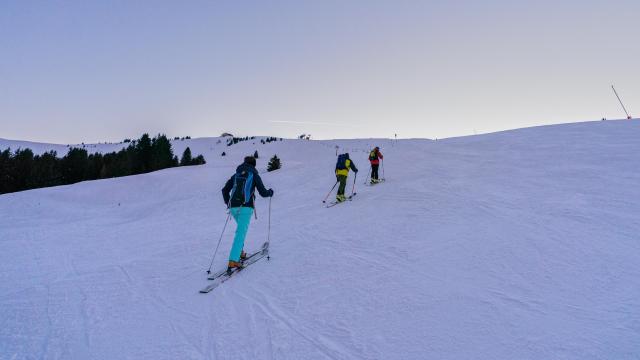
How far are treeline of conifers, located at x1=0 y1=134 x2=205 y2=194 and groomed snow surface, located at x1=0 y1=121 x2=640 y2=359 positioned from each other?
55.4 ft

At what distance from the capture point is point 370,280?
498 cm

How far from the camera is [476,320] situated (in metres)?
3.64

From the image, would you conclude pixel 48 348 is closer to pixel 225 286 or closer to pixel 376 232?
pixel 225 286

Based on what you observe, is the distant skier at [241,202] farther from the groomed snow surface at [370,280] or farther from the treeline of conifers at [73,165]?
the treeline of conifers at [73,165]

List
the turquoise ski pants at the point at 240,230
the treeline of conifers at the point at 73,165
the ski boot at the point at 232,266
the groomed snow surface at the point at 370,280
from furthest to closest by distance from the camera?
the treeline of conifers at the point at 73,165
the turquoise ski pants at the point at 240,230
the ski boot at the point at 232,266
the groomed snow surface at the point at 370,280

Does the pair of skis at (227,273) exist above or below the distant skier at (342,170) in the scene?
below

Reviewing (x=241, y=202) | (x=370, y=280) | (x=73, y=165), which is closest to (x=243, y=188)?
(x=241, y=202)

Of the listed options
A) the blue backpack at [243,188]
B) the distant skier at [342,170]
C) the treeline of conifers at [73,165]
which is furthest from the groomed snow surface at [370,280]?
the treeline of conifers at [73,165]

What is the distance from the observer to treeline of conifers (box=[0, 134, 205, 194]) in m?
24.8

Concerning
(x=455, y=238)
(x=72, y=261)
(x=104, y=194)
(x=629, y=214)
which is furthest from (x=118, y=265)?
(x=104, y=194)

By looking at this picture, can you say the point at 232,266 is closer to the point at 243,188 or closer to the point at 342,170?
the point at 243,188

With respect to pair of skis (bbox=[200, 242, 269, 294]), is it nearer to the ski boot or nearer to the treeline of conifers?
the ski boot

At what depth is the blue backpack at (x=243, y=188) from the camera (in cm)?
618

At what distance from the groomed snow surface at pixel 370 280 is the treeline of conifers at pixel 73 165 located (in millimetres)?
16883
